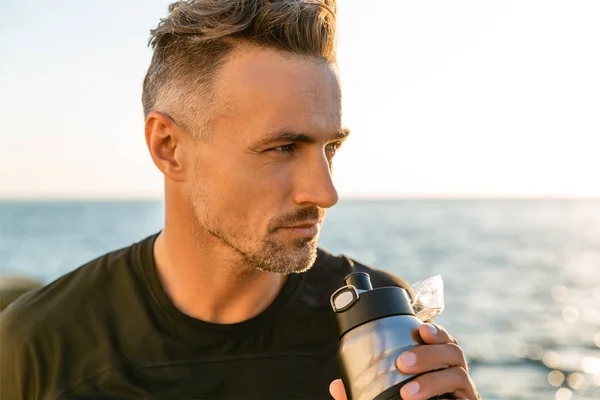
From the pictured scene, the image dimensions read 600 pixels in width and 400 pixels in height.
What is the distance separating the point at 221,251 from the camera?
3.16 meters

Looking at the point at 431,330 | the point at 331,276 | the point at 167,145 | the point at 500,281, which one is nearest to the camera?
the point at 431,330

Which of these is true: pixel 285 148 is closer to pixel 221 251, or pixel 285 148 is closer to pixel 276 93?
pixel 276 93

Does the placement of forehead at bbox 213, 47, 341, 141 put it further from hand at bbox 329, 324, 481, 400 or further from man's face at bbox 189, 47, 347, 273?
hand at bbox 329, 324, 481, 400

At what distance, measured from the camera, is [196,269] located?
10.6ft

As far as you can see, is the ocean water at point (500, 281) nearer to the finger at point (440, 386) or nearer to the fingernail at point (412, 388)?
the finger at point (440, 386)

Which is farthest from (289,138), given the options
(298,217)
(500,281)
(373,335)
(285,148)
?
(500,281)

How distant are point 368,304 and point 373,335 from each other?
0.09 m

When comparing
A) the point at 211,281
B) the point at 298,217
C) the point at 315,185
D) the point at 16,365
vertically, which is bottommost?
the point at 16,365

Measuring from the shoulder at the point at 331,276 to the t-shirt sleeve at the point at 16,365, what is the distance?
1.25 m

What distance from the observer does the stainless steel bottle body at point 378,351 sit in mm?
2123

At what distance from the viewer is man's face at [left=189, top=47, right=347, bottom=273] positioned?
9.30 feet

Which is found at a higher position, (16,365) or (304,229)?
(304,229)

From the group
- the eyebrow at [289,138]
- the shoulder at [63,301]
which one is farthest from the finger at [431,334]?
the shoulder at [63,301]

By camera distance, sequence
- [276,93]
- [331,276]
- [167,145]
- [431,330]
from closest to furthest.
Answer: [431,330] < [276,93] < [167,145] < [331,276]
